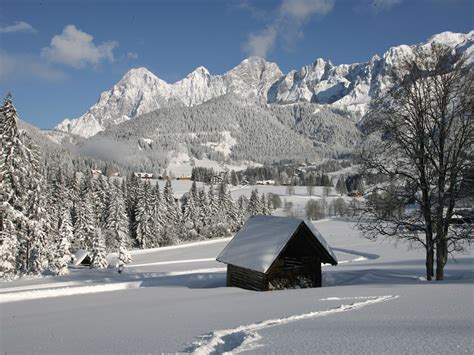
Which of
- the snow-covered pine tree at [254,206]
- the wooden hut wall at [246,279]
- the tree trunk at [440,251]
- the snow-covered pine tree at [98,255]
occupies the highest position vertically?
the snow-covered pine tree at [254,206]

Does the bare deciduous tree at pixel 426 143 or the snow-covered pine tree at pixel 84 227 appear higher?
the bare deciduous tree at pixel 426 143

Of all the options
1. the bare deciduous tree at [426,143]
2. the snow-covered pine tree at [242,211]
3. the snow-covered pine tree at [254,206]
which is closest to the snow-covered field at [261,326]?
the bare deciduous tree at [426,143]

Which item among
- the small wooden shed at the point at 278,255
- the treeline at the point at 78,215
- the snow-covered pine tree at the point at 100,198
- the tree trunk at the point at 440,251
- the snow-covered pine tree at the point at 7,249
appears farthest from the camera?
the snow-covered pine tree at the point at 100,198

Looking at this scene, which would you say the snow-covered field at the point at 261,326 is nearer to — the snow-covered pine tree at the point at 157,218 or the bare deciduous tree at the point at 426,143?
the bare deciduous tree at the point at 426,143

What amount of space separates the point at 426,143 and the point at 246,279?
1113 centimetres

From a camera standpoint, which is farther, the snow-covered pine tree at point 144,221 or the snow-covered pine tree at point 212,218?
the snow-covered pine tree at point 212,218

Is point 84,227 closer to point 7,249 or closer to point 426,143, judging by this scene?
point 7,249

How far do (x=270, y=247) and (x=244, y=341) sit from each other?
12.2 m

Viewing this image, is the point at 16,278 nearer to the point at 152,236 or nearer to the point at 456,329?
the point at 456,329

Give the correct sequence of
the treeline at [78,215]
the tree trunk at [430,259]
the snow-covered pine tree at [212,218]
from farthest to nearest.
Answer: the snow-covered pine tree at [212,218] < the treeline at [78,215] < the tree trunk at [430,259]

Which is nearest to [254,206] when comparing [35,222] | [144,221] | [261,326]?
[144,221]

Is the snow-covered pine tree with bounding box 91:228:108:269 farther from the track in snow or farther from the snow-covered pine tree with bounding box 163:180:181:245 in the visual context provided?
the track in snow

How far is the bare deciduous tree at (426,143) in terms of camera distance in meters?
13.1

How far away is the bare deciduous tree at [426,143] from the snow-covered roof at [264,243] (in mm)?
4592
